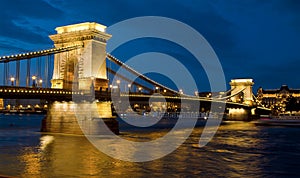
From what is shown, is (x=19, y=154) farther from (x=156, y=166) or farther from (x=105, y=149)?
(x=156, y=166)

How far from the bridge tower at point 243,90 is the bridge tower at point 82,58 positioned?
2470 inches

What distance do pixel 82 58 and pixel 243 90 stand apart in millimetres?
67958

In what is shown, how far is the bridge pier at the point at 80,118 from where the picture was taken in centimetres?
3794

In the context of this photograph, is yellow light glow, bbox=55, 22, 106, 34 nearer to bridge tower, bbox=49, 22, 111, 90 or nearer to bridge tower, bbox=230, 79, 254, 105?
bridge tower, bbox=49, 22, 111, 90

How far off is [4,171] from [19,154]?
671 centimetres

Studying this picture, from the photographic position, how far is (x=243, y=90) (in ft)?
333

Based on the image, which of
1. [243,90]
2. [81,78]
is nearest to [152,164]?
[81,78]

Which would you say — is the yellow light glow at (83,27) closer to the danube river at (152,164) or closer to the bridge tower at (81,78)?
the bridge tower at (81,78)

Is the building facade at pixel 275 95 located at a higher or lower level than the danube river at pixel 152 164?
higher

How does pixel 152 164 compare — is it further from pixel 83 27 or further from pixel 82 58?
pixel 83 27

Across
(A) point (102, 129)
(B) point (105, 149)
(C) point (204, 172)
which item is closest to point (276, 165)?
(C) point (204, 172)

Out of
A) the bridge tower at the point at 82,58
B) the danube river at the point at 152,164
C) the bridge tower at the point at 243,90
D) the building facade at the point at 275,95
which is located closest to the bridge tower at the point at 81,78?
the bridge tower at the point at 82,58

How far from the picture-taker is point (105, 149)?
2644 cm

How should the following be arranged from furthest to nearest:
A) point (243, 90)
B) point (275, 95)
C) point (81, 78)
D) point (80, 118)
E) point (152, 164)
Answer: point (275, 95)
point (243, 90)
point (81, 78)
point (80, 118)
point (152, 164)
